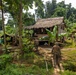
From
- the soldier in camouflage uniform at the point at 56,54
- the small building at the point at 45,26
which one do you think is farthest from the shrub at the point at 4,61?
the small building at the point at 45,26

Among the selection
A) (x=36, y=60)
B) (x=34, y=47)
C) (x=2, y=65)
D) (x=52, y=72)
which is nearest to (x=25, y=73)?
(x=52, y=72)

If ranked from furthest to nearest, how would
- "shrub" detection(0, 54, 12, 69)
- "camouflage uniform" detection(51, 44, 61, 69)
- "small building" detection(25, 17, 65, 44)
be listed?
"small building" detection(25, 17, 65, 44)
"shrub" detection(0, 54, 12, 69)
"camouflage uniform" detection(51, 44, 61, 69)

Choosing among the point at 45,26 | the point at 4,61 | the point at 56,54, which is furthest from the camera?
the point at 45,26

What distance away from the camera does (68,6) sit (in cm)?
5069

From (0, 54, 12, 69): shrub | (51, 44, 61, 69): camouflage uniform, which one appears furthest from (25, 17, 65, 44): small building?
(51, 44, 61, 69): camouflage uniform

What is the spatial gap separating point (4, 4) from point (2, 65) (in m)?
7.09

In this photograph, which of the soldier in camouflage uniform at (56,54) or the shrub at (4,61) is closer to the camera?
the soldier in camouflage uniform at (56,54)

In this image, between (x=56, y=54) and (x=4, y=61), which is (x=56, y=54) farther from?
(x=4, y=61)

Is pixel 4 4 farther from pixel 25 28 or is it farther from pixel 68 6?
A: pixel 68 6

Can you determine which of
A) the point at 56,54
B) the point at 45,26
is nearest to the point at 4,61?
the point at 56,54

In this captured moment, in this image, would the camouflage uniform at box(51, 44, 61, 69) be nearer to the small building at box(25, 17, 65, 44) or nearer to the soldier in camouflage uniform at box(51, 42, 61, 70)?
the soldier in camouflage uniform at box(51, 42, 61, 70)

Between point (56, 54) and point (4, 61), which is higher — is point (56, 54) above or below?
above

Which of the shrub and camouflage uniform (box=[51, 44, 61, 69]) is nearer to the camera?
camouflage uniform (box=[51, 44, 61, 69])

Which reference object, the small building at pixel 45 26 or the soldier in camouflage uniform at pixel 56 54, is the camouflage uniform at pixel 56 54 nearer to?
the soldier in camouflage uniform at pixel 56 54
